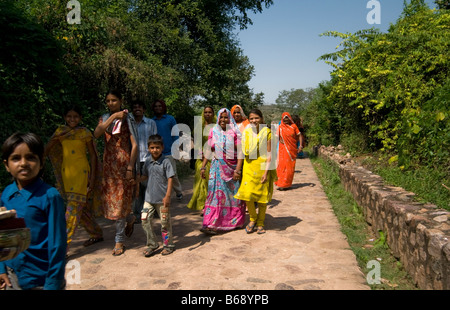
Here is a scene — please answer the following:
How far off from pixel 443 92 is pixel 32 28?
7.05 metres

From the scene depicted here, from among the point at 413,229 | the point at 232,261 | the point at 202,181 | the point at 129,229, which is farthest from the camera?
the point at 202,181

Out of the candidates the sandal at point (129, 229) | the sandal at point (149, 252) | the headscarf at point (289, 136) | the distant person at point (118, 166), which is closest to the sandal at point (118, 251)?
the distant person at point (118, 166)

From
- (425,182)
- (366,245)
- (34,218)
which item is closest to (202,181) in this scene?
(366,245)

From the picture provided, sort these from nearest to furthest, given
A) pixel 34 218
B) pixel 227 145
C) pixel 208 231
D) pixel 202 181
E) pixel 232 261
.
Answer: pixel 34 218 → pixel 232 261 → pixel 208 231 → pixel 227 145 → pixel 202 181

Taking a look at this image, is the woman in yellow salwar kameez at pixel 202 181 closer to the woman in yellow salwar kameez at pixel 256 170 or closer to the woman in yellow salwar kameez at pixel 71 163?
the woman in yellow salwar kameez at pixel 256 170

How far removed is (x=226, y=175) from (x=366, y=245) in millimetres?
2274

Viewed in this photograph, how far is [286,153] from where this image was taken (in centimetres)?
902

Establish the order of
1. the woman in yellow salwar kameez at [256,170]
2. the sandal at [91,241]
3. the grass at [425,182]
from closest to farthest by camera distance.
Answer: the grass at [425,182] < the sandal at [91,241] < the woman in yellow salwar kameez at [256,170]

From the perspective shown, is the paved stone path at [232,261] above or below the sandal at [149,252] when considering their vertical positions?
below

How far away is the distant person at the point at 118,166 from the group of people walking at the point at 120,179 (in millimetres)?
13

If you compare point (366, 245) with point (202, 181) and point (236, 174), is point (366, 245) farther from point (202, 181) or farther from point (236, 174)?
point (202, 181)

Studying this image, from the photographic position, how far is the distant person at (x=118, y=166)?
456 centimetres

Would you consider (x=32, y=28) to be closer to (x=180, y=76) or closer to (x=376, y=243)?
(x=376, y=243)

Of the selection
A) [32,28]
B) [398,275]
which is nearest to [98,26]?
[32,28]
